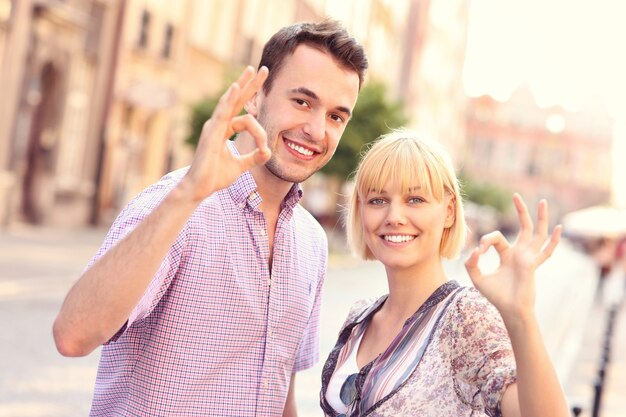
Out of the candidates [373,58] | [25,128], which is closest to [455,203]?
[25,128]

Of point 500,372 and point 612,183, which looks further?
point 612,183

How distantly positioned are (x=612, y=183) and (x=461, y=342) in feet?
329

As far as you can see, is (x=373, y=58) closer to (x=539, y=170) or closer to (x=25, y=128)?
(x=25, y=128)

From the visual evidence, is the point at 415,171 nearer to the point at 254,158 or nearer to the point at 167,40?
the point at 254,158

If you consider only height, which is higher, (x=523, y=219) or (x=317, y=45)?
(x=317, y=45)

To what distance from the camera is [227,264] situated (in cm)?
285

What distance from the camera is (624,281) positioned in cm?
2392

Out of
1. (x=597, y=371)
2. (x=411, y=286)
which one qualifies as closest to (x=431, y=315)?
(x=411, y=286)

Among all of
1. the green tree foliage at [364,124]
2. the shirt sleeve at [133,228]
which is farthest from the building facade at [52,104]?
the shirt sleeve at [133,228]

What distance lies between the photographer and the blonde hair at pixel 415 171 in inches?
117

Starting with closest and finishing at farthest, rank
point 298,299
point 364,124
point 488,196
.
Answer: point 298,299, point 364,124, point 488,196

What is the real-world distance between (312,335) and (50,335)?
6.99m

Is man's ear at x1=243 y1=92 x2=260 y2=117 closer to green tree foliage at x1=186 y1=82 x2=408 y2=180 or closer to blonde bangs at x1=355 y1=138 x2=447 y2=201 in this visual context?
blonde bangs at x1=355 y1=138 x2=447 y2=201

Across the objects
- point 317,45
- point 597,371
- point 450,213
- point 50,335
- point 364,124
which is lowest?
point 50,335
